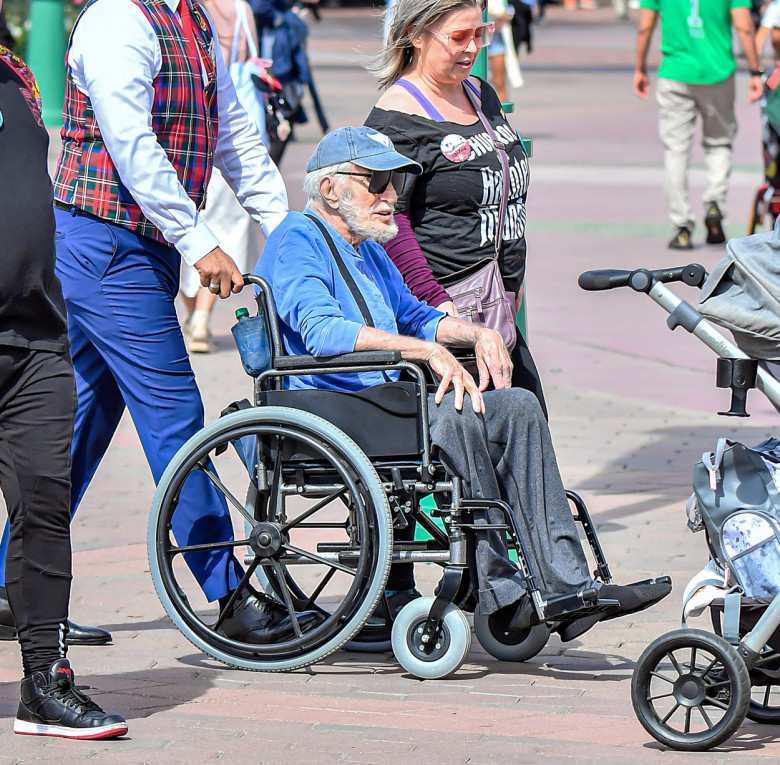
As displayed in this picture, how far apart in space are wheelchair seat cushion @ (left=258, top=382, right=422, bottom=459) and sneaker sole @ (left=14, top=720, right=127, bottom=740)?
97 centimetres

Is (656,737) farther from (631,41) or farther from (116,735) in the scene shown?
(631,41)

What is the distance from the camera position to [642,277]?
401cm

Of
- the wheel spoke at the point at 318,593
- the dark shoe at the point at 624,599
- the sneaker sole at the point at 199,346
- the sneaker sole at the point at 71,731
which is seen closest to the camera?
the sneaker sole at the point at 71,731

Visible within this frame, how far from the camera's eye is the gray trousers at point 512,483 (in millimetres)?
4348

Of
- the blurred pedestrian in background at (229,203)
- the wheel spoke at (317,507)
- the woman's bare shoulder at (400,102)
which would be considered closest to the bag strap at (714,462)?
the wheel spoke at (317,507)

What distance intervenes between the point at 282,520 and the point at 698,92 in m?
8.44

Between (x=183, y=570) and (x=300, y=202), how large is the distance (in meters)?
8.65

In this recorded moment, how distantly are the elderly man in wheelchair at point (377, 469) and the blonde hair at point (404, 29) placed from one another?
0.58m

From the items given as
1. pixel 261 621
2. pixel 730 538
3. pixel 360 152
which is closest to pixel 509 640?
pixel 261 621

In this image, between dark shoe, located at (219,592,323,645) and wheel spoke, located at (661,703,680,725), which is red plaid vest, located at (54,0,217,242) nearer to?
dark shoe, located at (219,592,323,645)

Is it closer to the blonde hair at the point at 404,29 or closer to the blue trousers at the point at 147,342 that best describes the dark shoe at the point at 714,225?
→ the blonde hair at the point at 404,29

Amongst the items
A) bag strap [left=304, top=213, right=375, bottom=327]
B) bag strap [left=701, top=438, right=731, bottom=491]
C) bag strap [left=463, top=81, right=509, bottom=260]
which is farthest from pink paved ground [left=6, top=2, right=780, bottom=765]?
bag strap [left=304, top=213, right=375, bottom=327]

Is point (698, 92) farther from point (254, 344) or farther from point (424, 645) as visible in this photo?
point (424, 645)

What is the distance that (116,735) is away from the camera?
396 centimetres
